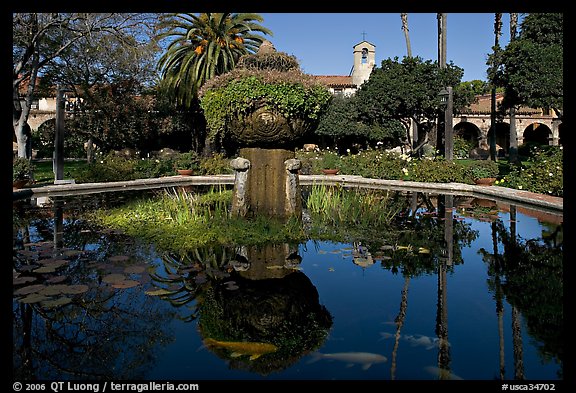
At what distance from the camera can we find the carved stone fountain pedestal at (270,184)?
6613 mm

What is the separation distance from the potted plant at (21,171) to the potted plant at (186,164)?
19.5ft

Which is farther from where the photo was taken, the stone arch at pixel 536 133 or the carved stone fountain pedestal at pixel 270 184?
the stone arch at pixel 536 133

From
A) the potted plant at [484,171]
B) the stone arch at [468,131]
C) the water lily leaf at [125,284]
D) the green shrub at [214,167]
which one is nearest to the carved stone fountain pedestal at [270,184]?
the water lily leaf at [125,284]

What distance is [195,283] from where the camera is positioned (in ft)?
13.5

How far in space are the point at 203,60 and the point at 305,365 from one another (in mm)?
20609

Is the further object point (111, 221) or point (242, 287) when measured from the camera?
point (111, 221)

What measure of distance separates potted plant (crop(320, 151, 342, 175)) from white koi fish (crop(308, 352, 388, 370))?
619 inches

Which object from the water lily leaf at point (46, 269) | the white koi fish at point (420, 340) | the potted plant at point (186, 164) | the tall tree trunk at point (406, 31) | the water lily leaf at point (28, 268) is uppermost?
the tall tree trunk at point (406, 31)

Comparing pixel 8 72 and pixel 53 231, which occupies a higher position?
pixel 8 72

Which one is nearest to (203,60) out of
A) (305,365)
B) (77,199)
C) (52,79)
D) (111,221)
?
(52,79)

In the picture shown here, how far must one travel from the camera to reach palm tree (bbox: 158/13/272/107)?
2116 centimetres

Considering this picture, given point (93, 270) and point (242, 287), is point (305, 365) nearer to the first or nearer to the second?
point (242, 287)

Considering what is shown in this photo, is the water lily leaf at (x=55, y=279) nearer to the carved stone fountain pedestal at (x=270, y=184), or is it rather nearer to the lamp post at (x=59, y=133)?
the carved stone fountain pedestal at (x=270, y=184)

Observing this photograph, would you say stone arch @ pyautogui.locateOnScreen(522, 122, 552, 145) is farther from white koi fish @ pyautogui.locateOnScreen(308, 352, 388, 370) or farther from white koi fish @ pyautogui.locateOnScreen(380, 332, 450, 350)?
white koi fish @ pyautogui.locateOnScreen(308, 352, 388, 370)
